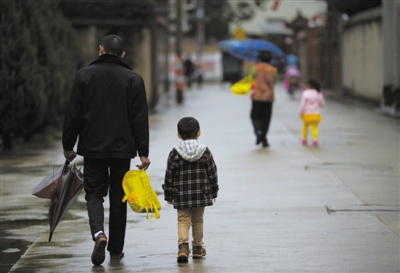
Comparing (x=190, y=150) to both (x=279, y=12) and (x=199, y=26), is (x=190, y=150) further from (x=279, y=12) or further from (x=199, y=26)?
(x=279, y=12)

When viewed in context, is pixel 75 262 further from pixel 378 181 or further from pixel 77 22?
pixel 77 22

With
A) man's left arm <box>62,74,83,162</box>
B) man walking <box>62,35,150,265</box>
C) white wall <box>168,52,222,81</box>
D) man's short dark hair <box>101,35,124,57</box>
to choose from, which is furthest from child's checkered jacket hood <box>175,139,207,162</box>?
white wall <box>168,52,222,81</box>

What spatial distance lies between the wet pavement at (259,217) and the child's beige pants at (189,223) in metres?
0.20

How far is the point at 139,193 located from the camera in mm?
6730

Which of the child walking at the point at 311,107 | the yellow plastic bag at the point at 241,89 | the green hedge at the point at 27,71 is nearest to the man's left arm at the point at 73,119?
the green hedge at the point at 27,71

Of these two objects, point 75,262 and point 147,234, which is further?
point 147,234

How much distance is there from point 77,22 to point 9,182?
13.5m

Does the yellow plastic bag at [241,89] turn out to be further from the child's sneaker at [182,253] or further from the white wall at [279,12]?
the white wall at [279,12]

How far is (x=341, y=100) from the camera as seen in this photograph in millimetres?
31938

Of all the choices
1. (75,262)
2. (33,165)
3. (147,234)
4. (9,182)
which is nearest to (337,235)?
(147,234)

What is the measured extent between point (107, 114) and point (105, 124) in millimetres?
80

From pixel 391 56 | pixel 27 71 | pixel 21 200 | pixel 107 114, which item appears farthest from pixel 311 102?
pixel 107 114

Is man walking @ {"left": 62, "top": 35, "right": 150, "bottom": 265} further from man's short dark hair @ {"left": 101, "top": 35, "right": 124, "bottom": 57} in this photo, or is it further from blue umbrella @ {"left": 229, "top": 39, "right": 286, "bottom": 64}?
blue umbrella @ {"left": 229, "top": 39, "right": 286, "bottom": 64}

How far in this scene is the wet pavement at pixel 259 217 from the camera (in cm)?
691
